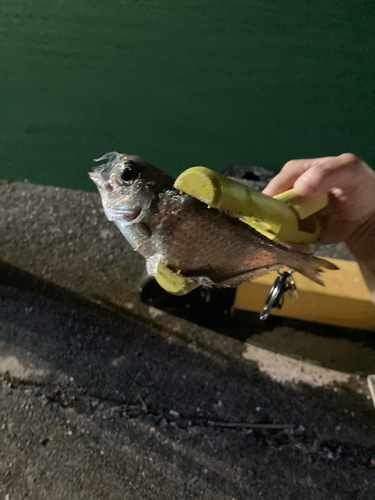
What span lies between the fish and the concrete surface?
4.26 feet

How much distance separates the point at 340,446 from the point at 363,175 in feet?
5.24

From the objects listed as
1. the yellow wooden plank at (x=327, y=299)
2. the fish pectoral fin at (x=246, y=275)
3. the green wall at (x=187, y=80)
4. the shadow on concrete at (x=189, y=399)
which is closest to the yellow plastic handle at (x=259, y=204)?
the fish pectoral fin at (x=246, y=275)

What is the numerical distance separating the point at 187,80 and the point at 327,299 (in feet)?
6.37

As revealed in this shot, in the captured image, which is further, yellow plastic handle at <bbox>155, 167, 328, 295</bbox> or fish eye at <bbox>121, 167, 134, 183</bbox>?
fish eye at <bbox>121, 167, 134, 183</bbox>

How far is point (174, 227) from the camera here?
3.29ft

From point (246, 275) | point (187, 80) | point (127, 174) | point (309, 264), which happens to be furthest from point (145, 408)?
point (187, 80)

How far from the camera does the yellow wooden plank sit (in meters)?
2.28

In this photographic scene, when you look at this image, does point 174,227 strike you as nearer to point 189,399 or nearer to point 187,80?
point 189,399

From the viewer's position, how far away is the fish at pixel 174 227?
99cm

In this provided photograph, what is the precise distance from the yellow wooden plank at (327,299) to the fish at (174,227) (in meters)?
1.25

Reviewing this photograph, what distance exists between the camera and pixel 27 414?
1919mm

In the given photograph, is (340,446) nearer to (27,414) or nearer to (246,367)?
(246,367)

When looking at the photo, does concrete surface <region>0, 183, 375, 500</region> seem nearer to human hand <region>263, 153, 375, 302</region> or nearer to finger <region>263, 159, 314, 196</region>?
human hand <region>263, 153, 375, 302</region>

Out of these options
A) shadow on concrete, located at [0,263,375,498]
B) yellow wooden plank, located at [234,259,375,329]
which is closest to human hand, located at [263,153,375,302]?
yellow wooden plank, located at [234,259,375,329]
